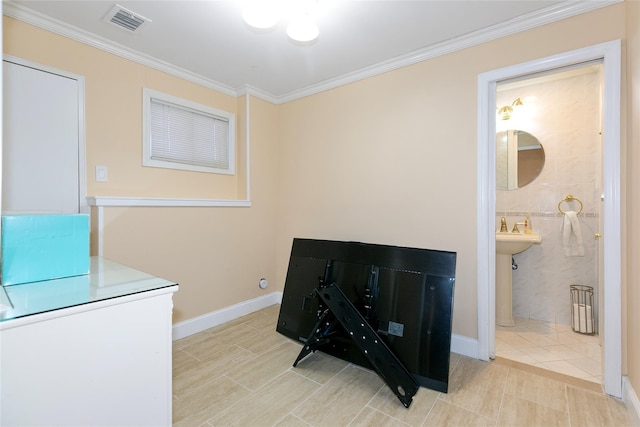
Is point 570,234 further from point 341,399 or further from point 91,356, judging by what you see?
point 91,356

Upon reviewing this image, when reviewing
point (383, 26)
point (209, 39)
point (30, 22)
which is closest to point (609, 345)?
point (383, 26)

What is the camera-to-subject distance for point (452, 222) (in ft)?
7.79

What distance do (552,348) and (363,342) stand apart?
5.64 feet

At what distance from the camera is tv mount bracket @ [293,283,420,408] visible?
181cm

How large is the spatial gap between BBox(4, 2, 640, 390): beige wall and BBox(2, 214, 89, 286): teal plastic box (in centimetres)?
98

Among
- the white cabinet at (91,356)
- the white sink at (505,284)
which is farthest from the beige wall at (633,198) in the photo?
the white cabinet at (91,356)

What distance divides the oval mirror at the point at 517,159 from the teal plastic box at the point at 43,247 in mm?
3676

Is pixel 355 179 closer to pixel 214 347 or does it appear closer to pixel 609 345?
pixel 214 347

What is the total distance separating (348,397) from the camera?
5.98ft

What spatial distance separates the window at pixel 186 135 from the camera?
2.68 metres

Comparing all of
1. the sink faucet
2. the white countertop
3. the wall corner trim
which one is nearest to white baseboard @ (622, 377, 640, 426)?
the sink faucet

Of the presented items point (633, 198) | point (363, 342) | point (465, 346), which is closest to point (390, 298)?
point (363, 342)

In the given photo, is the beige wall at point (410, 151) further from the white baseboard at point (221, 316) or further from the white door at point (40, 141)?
the white door at point (40, 141)

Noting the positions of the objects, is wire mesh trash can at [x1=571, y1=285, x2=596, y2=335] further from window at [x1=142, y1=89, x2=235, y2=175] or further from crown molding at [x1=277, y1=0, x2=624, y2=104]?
window at [x1=142, y1=89, x2=235, y2=175]
